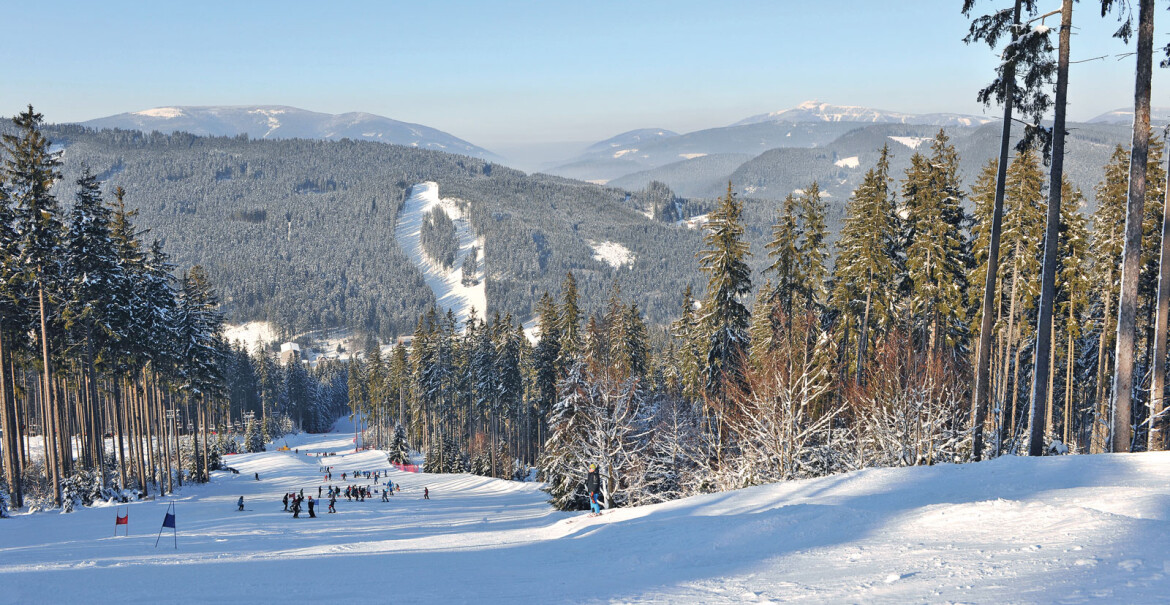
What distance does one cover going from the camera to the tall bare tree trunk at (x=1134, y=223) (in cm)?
1460

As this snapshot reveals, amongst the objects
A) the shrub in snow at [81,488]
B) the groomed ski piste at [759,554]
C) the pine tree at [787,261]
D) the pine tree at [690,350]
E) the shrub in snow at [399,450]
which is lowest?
the shrub in snow at [399,450]

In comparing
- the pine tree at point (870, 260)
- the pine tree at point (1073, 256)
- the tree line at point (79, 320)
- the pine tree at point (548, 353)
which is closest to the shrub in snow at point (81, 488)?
the tree line at point (79, 320)

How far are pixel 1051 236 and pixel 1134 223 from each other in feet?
5.09

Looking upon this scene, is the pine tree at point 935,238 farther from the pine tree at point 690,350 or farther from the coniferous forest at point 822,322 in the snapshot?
the pine tree at point 690,350

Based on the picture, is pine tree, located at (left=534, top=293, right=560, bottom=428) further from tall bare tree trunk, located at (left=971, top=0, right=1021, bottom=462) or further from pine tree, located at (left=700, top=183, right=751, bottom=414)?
tall bare tree trunk, located at (left=971, top=0, right=1021, bottom=462)

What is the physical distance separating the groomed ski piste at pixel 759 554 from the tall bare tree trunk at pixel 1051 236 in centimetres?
208

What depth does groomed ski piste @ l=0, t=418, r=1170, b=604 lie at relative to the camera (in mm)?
8062

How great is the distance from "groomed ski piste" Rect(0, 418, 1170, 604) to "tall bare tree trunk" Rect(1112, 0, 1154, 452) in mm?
2095

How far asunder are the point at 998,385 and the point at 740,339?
16857 millimetres

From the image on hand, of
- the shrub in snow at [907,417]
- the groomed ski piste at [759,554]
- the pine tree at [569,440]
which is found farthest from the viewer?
the pine tree at [569,440]

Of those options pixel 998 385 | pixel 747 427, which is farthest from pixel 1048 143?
pixel 998 385

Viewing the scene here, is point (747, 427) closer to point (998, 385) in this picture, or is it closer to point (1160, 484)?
point (1160, 484)

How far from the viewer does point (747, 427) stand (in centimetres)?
2445

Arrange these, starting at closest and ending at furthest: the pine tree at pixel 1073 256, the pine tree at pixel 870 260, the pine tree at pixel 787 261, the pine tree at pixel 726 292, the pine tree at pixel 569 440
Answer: the pine tree at pixel 870 260
the pine tree at pixel 1073 256
the pine tree at pixel 726 292
the pine tree at pixel 787 261
the pine tree at pixel 569 440
